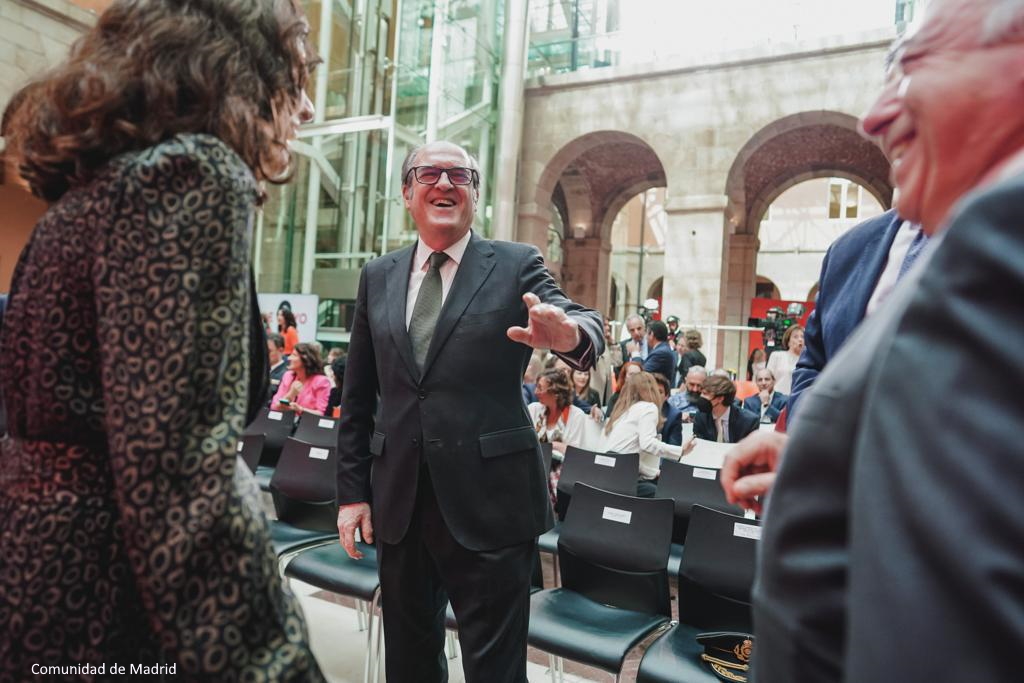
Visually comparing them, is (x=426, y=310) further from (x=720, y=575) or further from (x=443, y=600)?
(x=720, y=575)

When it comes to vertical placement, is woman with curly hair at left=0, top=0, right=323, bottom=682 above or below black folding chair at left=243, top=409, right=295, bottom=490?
above

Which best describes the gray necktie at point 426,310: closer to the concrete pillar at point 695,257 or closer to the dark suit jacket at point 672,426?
the dark suit jacket at point 672,426

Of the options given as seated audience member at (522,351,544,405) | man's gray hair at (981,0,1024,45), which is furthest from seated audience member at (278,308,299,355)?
man's gray hair at (981,0,1024,45)

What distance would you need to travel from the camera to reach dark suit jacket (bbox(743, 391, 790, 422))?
23.2ft

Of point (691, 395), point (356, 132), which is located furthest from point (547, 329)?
point (356, 132)

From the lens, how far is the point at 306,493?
12.5 feet

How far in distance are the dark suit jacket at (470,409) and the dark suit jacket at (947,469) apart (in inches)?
52.8

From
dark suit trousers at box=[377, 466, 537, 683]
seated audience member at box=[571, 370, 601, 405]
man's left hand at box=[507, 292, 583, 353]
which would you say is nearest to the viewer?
man's left hand at box=[507, 292, 583, 353]

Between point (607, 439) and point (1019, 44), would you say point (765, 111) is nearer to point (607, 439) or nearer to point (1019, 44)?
point (607, 439)

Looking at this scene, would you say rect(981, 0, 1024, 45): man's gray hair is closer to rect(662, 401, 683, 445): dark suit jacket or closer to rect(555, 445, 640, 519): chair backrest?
rect(555, 445, 640, 519): chair backrest

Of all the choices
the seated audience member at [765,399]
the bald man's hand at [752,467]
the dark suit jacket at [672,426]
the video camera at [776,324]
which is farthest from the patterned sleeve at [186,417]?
the video camera at [776,324]

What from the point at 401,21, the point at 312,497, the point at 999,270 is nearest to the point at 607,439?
the point at 312,497

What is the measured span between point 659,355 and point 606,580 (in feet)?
15.3

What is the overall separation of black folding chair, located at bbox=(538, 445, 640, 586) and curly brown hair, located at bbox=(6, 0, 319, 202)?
3464 mm
